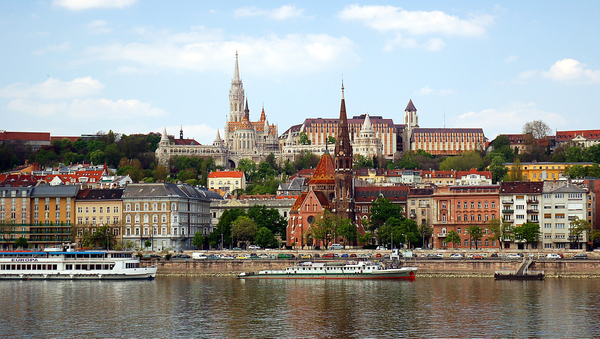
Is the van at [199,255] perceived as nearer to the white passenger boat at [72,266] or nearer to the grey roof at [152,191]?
the white passenger boat at [72,266]

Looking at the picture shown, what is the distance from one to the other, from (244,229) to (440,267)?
31.4m

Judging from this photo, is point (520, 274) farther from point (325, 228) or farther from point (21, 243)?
point (21, 243)

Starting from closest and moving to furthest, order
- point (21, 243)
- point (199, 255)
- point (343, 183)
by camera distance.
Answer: point (199, 255) → point (21, 243) → point (343, 183)

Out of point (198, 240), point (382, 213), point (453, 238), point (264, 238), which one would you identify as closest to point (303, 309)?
point (264, 238)

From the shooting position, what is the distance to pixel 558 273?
91438 mm

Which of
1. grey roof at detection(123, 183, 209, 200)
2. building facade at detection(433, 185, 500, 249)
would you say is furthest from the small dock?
grey roof at detection(123, 183, 209, 200)

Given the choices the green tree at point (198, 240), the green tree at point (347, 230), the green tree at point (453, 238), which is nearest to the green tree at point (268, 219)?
the green tree at point (198, 240)

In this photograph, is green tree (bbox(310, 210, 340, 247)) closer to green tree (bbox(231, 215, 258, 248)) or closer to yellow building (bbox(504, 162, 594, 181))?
green tree (bbox(231, 215, 258, 248))

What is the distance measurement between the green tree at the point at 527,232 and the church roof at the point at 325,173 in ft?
104

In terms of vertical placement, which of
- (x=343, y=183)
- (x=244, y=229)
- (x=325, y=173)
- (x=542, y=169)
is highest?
(x=542, y=169)

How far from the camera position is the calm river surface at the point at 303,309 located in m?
55.9

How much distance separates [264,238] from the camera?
118m

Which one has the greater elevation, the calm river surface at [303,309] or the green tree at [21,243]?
the green tree at [21,243]

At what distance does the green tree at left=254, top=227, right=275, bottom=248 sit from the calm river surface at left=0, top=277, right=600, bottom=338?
29.5 m
